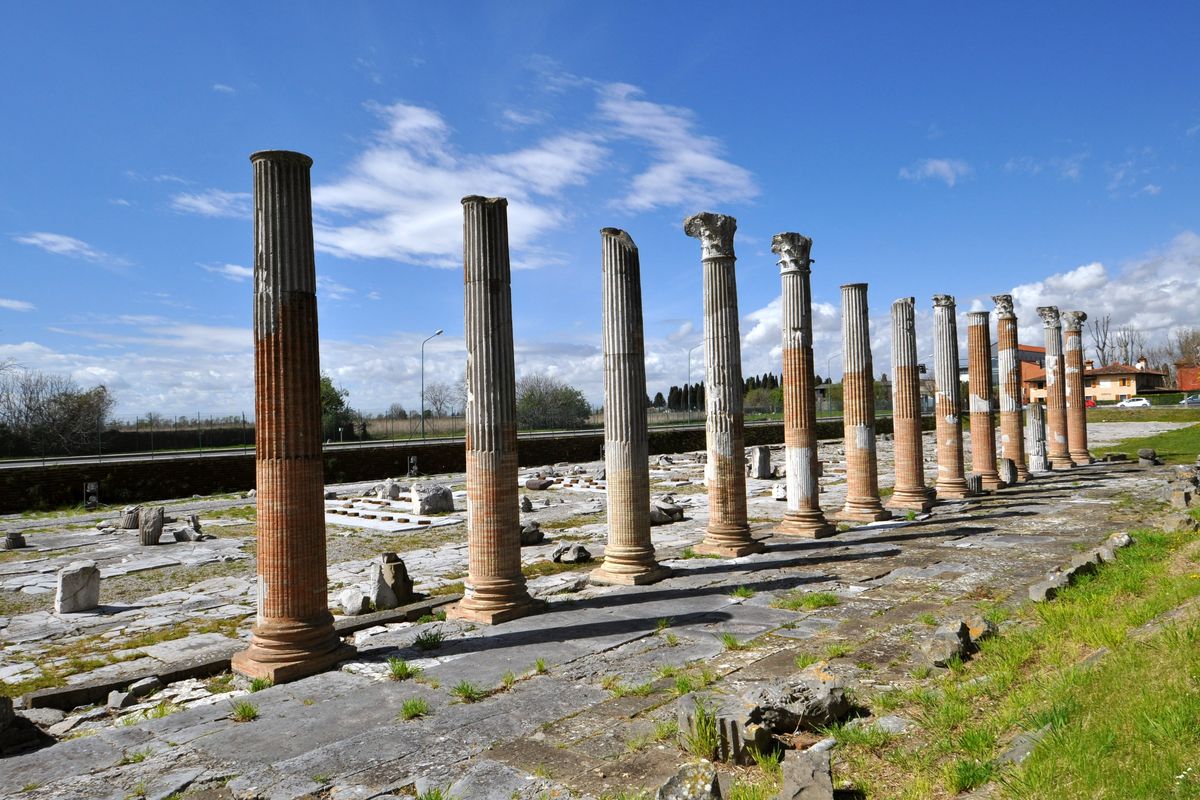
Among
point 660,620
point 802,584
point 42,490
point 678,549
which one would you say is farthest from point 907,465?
point 42,490

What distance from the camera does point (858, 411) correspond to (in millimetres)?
16266

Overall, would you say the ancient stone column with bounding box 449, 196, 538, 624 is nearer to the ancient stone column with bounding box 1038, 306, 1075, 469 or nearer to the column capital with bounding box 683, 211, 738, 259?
the column capital with bounding box 683, 211, 738, 259

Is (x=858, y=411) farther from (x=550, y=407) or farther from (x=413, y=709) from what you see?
(x=550, y=407)

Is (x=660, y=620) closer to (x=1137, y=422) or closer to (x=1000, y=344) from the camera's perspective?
(x=1000, y=344)

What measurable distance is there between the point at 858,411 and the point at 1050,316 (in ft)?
49.0

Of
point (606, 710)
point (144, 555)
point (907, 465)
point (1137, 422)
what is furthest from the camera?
point (1137, 422)

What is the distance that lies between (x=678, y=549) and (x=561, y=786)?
9062 millimetres

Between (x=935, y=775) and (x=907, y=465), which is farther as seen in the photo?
(x=907, y=465)

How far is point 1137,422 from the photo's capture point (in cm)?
5297

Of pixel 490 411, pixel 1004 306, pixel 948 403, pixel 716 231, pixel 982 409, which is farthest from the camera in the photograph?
pixel 1004 306

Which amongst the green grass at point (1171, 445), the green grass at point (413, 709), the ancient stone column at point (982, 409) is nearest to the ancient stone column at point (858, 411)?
the ancient stone column at point (982, 409)

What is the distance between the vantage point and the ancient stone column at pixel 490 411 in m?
9.33

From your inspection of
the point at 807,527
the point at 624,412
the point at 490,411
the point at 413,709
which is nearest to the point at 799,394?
the point at 807,527

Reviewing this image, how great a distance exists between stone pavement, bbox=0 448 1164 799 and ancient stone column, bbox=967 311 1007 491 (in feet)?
29.3
